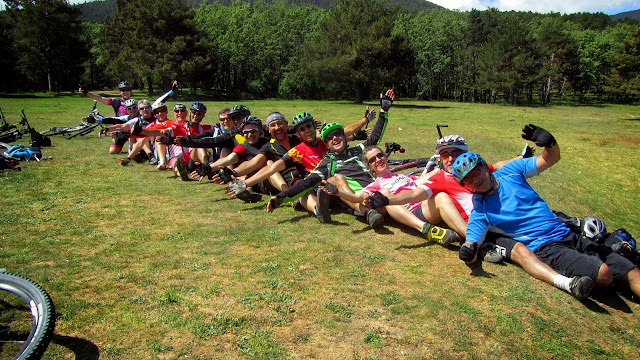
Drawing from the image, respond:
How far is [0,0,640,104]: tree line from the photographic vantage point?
45.6 meters

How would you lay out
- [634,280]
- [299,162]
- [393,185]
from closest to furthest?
[634,280] < [393,185] < [299,162]

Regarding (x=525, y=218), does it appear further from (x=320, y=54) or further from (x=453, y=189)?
(x=320, y=54)

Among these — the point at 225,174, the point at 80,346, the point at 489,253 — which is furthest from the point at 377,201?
the point at 80,346

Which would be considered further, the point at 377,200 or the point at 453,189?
the point at 453,189

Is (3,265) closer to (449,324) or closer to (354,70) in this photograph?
(449,324)

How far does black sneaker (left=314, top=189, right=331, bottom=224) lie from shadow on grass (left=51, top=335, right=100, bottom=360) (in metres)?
3.85

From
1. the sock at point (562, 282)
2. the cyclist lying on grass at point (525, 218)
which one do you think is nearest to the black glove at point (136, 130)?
the cyclist lying on grass at point (525, 218)

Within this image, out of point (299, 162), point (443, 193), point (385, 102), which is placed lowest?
point (443, 193)

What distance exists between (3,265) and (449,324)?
16.5ft

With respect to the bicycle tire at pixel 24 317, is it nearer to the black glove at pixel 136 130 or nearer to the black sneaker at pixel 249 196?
the black sneaker at pixel 249 196

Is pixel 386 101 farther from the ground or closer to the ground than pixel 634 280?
farther from the ground

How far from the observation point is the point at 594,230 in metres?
4.96

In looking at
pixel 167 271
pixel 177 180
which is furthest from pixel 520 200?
pixel 177 180

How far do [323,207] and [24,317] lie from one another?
13.7 ft
